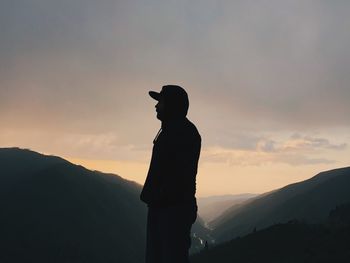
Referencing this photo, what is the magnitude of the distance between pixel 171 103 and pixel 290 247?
59.0 meters

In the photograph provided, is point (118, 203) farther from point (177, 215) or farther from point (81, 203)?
point (177, 215)

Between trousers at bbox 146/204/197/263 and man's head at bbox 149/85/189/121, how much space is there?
1371mm

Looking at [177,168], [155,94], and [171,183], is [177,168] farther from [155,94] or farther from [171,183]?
[155,94]

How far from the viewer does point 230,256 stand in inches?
2721

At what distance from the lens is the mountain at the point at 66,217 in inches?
4545

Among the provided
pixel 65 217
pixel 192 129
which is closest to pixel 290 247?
pixel 192 129

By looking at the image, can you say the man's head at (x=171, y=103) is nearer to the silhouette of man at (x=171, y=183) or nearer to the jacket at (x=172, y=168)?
the silhouette of man at (x=171, y=183)

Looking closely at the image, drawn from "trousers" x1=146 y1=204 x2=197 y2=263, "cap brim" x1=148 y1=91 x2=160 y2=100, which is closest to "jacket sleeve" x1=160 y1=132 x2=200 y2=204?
"trousers" x1=146 y1=204 x2=197 y2=263

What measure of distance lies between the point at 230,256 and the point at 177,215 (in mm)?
64877

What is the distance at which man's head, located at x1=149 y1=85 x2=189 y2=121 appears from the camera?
7.24m

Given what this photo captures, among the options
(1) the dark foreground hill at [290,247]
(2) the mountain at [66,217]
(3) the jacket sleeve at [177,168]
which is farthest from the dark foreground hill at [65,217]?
(3) the jacket sleeve at [177,168]

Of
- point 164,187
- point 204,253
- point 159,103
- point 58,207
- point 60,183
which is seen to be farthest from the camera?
point 60,183

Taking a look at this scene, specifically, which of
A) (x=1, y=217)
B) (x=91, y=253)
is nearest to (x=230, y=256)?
(x=91, y=253)

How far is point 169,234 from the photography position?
684cm
